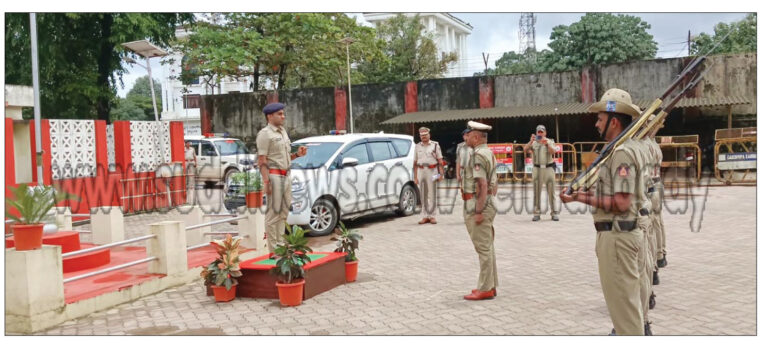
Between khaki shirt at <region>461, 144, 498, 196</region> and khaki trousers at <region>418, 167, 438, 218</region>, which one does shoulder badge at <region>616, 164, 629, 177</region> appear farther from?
khaki trousers at <region>418, 167, 438, 218</region>

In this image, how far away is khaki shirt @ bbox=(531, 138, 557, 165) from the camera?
458 inches

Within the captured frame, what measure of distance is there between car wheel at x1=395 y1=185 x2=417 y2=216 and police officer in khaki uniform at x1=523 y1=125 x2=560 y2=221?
252 cm

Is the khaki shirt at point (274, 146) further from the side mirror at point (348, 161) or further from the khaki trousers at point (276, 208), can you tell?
the side mirror at point (348, 161)

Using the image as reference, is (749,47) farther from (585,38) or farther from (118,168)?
(118,168)

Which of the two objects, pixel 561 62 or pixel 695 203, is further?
pixel 561 62

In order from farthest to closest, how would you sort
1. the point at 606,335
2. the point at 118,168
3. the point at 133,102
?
the point at 133,102 → the point at 118,168 → the point at 606,335

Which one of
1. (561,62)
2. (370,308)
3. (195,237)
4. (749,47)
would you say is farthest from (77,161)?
(749,47)

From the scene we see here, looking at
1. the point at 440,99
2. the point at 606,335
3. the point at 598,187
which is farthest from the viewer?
the point at 440,99

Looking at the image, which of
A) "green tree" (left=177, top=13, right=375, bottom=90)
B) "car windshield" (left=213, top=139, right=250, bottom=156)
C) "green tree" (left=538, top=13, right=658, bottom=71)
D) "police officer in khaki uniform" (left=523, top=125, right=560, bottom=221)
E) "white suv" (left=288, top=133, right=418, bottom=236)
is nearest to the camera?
"white suv" (left=288, top=133, right=418, bottom=236)

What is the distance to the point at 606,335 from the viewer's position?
196 inches

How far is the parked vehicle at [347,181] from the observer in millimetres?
10594

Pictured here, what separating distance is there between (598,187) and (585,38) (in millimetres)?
36734

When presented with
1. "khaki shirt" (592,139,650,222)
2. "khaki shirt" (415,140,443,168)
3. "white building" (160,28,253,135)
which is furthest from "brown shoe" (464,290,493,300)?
"white building" (160,28,253,135)

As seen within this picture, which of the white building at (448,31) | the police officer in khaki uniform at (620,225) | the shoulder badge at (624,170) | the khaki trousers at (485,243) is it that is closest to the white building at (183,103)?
the white building at (448,31)
